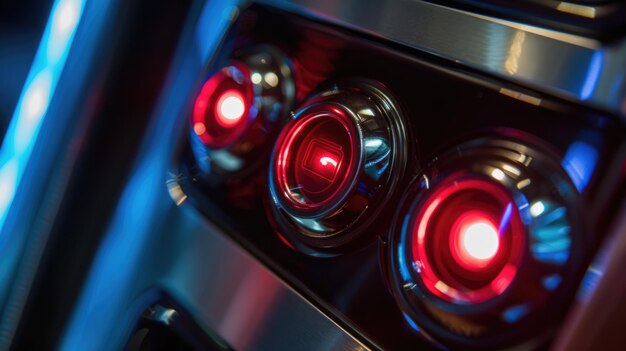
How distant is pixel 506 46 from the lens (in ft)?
1.29

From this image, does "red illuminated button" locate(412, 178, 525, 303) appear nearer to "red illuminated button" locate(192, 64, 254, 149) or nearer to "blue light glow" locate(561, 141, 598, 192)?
"blue light glow" locate(561, 141, 598, 192)

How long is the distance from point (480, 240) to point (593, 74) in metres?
0.11

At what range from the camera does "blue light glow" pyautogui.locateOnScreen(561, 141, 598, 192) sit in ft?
1.15

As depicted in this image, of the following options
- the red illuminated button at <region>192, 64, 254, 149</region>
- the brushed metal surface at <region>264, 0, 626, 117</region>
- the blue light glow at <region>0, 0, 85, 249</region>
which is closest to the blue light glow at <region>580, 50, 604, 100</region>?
the brushed metal surface at <region>264, 0, 626, 117</region>

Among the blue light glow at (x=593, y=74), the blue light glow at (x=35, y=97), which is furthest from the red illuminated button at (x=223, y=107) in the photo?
the blue light glow at (x=593, y=74)

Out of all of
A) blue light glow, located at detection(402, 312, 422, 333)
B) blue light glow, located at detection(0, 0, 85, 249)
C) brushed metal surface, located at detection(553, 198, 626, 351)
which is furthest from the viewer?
blue light glow, located at detection(0, 0, 85, 249)

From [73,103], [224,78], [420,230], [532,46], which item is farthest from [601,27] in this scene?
[73,103]

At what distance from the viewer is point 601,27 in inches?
13.8

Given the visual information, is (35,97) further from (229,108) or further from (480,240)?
(480,240)

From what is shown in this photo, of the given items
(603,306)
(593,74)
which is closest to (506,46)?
(593,74)

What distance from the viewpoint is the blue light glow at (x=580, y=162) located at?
0.35 metres

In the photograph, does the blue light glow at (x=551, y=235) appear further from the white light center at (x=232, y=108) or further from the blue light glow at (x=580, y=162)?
the white light center at (x=232, y=108)

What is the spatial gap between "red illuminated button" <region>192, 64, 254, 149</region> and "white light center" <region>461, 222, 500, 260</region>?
0.22 m

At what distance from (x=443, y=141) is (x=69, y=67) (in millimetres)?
401
